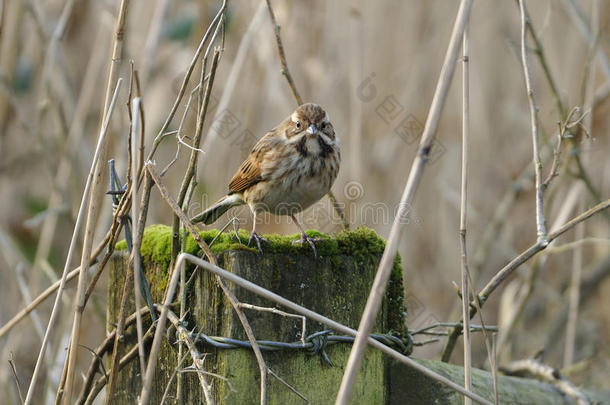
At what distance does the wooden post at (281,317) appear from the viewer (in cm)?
173

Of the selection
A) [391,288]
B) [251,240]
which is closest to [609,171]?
[391,288]

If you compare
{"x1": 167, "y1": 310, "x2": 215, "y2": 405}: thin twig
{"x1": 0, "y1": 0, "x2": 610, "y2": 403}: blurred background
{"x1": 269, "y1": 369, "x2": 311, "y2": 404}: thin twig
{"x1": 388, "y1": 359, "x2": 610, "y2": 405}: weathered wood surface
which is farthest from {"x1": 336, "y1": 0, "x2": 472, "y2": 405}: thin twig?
{"x1": 0, "y1": 0, "x2": 610, "y2": 403}: blurred background

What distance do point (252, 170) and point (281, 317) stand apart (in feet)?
4.58

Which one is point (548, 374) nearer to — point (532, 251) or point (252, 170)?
point (532, 251)

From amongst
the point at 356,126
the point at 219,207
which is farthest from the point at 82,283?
the point at 356,126

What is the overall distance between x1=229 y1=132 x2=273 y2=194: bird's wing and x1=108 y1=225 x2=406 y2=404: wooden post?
3.39 ft

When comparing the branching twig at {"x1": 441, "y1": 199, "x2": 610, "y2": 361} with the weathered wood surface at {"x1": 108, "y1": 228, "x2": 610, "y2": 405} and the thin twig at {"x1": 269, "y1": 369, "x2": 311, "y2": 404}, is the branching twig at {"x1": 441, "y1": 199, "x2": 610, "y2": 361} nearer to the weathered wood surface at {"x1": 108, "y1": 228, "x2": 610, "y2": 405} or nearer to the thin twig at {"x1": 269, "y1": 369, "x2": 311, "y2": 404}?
the weathered wood surface at {"x1": 108, "y1": 228, "x2": 610, "y2": 405}

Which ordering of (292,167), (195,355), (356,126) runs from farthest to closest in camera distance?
(356,126) < (292,167) < (195,355)

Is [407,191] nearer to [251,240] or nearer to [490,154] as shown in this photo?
[251,240]

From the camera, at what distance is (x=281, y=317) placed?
1787 mm

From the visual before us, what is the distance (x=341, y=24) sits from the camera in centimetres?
460

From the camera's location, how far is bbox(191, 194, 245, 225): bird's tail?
2.92m

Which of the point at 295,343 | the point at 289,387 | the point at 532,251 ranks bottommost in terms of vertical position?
the point at 289,387

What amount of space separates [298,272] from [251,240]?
21cm
